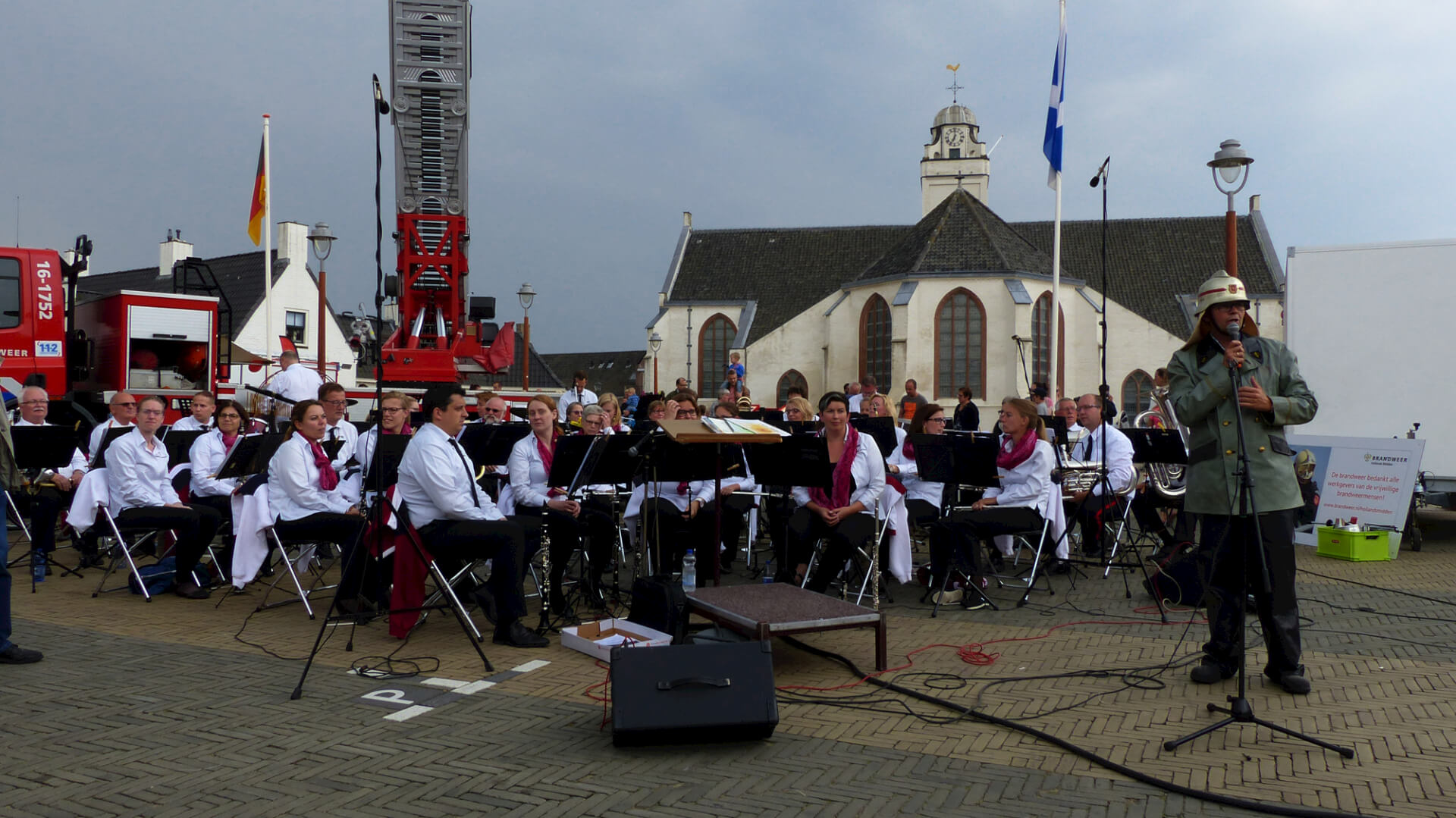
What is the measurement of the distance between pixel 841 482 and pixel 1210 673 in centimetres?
305

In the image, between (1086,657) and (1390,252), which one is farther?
(1390,252)

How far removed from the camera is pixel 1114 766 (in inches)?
169

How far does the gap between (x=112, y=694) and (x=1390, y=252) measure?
12.7 m

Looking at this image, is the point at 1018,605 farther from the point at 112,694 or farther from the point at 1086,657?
the point at 112,694

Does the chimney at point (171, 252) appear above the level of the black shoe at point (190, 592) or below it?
above

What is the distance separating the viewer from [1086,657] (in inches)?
251

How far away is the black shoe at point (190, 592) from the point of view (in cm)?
834

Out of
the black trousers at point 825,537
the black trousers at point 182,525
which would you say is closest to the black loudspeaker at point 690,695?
the black trousers at point 825,537

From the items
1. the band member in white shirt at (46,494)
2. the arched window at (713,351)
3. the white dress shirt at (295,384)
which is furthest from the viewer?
the arched window at (713,351)

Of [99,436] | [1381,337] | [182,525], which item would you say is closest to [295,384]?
[99,436]

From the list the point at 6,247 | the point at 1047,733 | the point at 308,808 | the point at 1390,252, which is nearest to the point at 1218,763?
the point at 1047,733

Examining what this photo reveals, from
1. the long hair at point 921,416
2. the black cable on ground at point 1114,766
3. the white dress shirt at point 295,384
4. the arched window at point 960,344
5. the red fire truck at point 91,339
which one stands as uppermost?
the arched window at point 960,344

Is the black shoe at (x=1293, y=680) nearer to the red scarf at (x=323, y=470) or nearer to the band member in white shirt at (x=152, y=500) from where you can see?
the red scarf at (x=323, y=470)

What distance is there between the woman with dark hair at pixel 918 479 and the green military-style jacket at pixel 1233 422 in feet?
11.6
